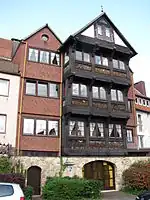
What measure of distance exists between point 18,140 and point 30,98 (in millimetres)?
3549

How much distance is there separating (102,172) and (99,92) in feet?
22.6

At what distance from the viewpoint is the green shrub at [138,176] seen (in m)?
18.6

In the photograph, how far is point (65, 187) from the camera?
15.0m

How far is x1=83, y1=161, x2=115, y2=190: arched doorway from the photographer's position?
2017 centimetres

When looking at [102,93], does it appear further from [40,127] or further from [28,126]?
[28,126]

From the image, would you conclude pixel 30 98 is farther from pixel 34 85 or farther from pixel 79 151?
pixel 79 151

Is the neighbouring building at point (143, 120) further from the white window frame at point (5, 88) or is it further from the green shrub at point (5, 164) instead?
the green shrub at point (5, 164)

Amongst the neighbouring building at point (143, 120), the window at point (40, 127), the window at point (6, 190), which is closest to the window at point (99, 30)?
the window at point (40, 127)

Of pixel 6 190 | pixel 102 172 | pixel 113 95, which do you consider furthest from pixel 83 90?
pixel 6 190

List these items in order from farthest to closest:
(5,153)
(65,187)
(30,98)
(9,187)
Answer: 1. (30,98)
2. (5,153)
3. (65,187)
4. (9,187)

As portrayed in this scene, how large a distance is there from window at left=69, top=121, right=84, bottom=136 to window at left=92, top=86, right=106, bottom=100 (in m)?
2.89

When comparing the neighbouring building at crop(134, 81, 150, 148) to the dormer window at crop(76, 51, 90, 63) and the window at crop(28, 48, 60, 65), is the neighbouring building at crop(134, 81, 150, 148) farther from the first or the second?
the window at crop(28, 48, 60, 65)

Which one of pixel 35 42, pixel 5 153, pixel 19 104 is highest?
pixel 35 42

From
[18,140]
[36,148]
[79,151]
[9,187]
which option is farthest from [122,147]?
[9,187]
